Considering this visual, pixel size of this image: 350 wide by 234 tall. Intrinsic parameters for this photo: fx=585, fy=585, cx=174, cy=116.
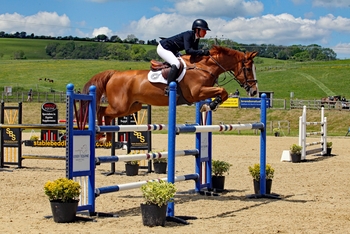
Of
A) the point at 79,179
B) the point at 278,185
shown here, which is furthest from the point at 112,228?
the point at 278,185

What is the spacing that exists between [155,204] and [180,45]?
3.43 m

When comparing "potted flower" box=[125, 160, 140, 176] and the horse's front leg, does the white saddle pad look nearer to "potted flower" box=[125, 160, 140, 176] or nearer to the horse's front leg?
the horse's front leg

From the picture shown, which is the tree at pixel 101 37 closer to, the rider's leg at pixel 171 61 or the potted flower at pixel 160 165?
the potted flower at pixel 160 165

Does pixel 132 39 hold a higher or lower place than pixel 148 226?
higher

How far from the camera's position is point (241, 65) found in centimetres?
970

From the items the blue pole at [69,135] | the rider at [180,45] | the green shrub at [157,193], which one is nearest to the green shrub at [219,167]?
the rider at [180,45]

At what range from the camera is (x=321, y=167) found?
1445 cm

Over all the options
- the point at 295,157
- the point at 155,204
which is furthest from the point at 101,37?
the point at 155,204

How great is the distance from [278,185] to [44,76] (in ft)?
219

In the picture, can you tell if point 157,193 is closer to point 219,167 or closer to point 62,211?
point 62,211

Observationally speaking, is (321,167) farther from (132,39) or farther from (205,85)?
(132,39)

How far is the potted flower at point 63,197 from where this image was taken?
6629 mm

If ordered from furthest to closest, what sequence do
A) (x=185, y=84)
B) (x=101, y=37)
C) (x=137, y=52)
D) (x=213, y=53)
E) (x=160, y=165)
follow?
(x=101, y=37) < (x=137, y=52) < (x=160, y=165) < (x=213, y=53) < (x=185, y=84)

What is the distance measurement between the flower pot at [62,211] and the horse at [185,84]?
257cm
